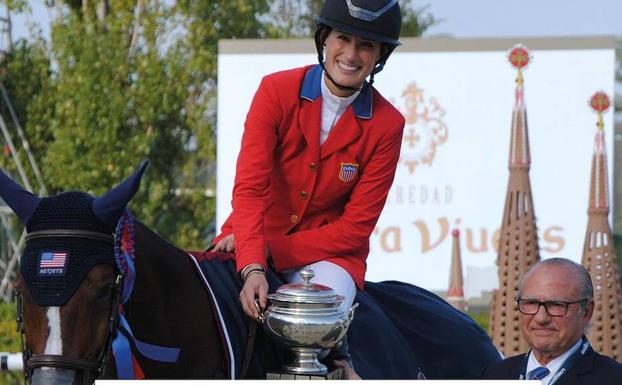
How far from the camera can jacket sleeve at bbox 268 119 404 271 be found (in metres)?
3.83

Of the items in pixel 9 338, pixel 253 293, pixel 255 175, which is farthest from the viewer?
pixel 9 338

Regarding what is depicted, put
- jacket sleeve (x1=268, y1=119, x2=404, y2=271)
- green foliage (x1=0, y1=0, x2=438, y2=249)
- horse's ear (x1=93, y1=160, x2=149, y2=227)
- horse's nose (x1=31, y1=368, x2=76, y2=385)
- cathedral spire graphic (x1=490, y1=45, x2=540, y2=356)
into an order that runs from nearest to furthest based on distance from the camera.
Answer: horse's nose (x1=31, y1=368, x2=76, y2=385)
horse's ear (x1=93, y1=160, x2=149, y2=227)
jacket sleeve (x1=268, y1=119, x2=404, y2=271)
cathedral spire graphic (x1=490, y1=45, x2=540, y2=356)
green foliage (x1=0, y1=0, x2=438, y2=249)

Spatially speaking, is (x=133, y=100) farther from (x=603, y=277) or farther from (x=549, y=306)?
(x=549, y=306)

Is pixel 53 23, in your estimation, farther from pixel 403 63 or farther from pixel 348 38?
pixel 348 38

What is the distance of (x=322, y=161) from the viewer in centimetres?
386

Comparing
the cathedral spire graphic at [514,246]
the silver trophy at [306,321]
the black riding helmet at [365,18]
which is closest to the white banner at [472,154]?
the cathedral spire graphic at [514,246]

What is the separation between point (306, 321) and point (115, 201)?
0.58 m

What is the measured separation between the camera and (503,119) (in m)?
11.7

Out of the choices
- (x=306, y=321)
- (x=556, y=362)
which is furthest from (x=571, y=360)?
(x=306, y=321)

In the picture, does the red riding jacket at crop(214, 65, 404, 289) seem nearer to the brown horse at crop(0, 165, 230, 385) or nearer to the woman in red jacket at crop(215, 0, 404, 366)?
the woman in red jacket at crop(215, 0, 404, 366)

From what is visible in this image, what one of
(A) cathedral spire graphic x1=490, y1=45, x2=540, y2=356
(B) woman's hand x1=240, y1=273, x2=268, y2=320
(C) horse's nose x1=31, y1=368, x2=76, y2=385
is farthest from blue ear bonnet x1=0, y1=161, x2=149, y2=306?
(A) cathedral spire graphic x1=490, y1=45, x2=540, y2=356

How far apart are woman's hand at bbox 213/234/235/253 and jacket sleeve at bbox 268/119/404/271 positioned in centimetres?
14

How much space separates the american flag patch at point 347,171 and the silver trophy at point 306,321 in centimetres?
62

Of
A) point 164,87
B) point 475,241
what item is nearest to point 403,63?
point 475,241
